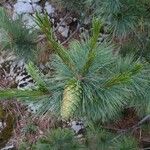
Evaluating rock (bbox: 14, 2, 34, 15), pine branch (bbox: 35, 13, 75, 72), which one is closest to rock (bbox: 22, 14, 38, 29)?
rock (bbox: 14, 2, 34, 15)

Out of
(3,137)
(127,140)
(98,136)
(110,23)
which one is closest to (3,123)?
(3,137)

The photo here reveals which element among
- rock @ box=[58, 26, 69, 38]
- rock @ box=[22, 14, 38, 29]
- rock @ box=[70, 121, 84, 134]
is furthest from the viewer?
rock @ box=[58, 26, 69, 38]

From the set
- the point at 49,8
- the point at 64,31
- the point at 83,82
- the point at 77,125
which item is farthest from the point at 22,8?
the point at 83,82

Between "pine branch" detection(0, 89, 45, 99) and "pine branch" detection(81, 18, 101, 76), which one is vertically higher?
"pine branch" detection(81, 18, 101, 76)

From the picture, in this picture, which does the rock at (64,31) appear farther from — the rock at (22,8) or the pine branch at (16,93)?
the pine branch at (16,93)

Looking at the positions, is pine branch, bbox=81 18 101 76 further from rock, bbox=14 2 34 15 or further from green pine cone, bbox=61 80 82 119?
rock, bbox=14 2 34 15

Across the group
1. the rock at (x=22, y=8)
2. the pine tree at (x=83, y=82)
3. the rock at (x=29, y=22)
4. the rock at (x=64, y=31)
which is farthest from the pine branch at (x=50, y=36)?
the rock at (x=22, y=8)

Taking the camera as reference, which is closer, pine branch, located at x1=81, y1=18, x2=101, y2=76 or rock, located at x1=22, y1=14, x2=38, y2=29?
pine branch, located at x1=81, y1=18, x2=101, y2=76

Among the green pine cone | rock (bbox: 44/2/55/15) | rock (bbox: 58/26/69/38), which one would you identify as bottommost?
the green pine cone

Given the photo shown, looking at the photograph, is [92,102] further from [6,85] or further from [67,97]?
[6,85]
